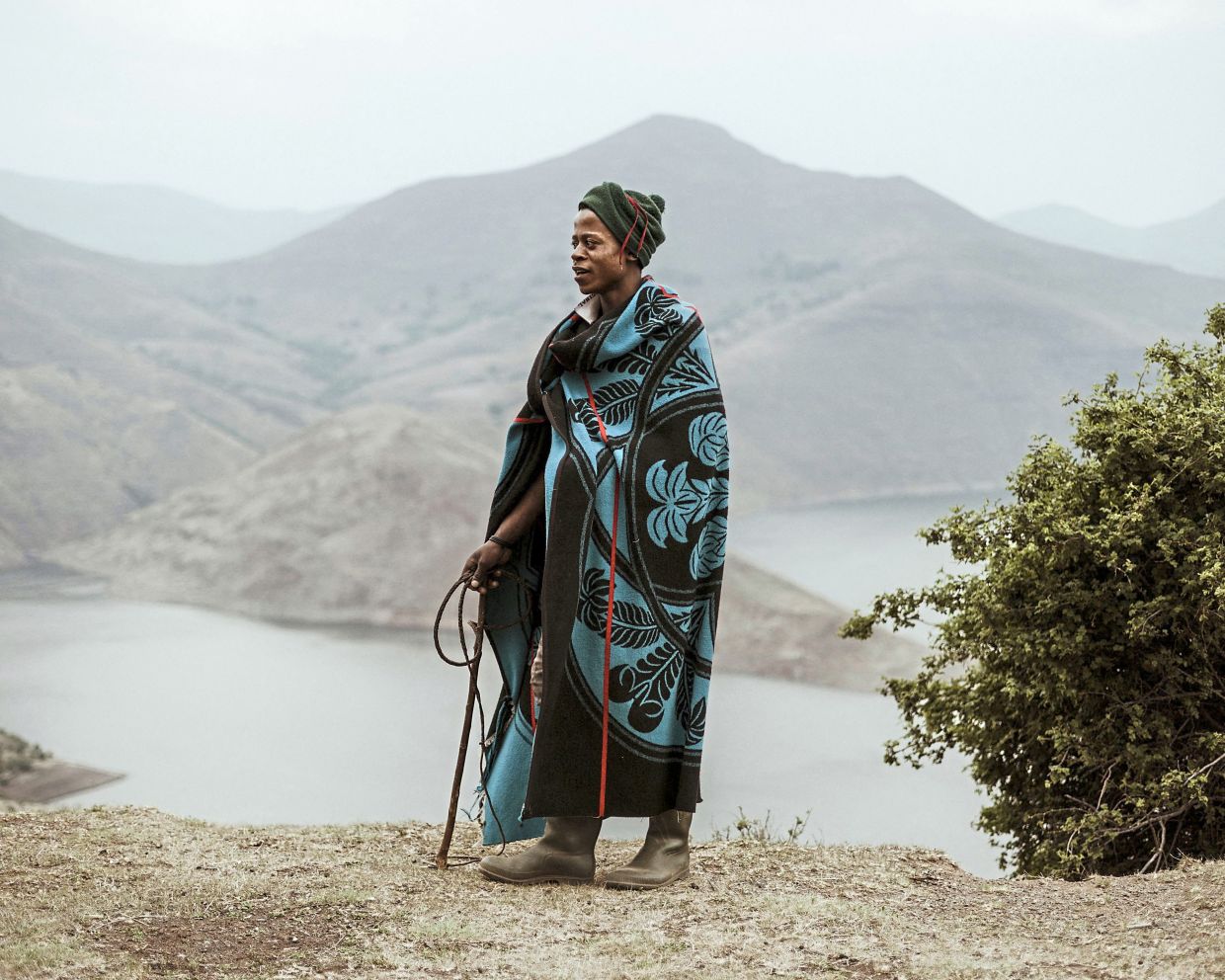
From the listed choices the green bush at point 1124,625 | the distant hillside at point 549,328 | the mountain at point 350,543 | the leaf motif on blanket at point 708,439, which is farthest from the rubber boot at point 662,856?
the distant hillside at point 549,328

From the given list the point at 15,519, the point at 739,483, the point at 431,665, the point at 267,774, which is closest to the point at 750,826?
the point at 267,774

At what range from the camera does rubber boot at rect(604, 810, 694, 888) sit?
4.20 metres

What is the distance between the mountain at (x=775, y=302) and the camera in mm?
78250

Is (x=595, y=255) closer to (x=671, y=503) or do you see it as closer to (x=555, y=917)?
(x=671, y=503)

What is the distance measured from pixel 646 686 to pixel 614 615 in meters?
0.22

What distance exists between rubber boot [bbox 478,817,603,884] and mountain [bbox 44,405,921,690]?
1357 inches

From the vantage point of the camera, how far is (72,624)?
41812 millimetres

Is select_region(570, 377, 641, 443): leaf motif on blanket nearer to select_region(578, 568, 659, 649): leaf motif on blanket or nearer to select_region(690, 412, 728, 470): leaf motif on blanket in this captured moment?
select_region(690, 412, 728, 470): leaf motif on blanket

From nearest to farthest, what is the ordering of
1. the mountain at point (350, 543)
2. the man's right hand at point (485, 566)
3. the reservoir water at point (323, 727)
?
the man's right hand at point (485, 566) < the reservoir water at point (323, 727) < the mountain at point (350, 543)

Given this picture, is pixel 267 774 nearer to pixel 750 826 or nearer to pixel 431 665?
pixel 431 665

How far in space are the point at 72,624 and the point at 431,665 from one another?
38.5ft

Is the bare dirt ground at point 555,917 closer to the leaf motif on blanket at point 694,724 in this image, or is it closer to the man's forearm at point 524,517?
the leaf motif on blanket at point 694,724

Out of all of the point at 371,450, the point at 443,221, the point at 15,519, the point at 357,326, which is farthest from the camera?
the point at 443,221

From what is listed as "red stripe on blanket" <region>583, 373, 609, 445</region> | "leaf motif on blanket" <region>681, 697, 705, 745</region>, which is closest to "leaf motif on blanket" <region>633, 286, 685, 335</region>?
"red stripe on blanket" <region>583, 373, 609, 445</region>
